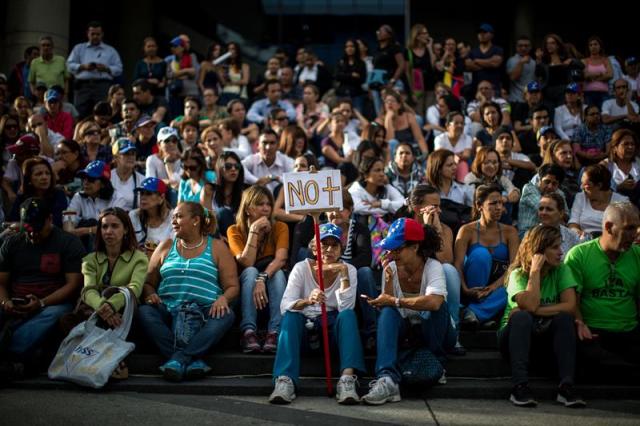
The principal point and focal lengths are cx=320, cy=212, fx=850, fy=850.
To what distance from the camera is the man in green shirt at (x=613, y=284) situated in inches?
252

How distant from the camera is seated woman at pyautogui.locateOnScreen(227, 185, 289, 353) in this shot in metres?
6.91

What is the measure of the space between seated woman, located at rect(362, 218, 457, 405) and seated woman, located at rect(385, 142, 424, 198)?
9.97 feet

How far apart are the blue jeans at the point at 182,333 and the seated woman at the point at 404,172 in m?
3.42

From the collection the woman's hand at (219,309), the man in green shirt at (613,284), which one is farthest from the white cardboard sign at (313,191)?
the man in green shirt at (613,284)

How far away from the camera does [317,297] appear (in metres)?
6.30

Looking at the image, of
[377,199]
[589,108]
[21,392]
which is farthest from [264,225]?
[589,108]

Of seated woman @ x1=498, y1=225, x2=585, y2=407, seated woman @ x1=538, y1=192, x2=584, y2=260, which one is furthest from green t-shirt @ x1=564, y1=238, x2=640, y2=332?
seated woman @ x1=538, y1=192, x2=584, y2=260

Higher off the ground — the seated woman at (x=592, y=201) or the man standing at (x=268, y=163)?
the man standing at (x=268, y=163)

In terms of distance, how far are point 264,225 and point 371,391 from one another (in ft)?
6.67

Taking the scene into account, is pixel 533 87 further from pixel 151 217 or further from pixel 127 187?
pixel 151 217

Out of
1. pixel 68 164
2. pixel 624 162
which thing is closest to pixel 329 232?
pixel 68 164

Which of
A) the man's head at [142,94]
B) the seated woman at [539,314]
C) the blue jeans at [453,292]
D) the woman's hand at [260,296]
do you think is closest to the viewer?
the seated woman at [539,314]

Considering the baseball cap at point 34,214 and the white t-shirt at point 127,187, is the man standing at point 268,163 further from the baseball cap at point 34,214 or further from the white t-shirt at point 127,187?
the baseball cap at point 34,214

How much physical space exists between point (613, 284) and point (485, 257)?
1136mm
